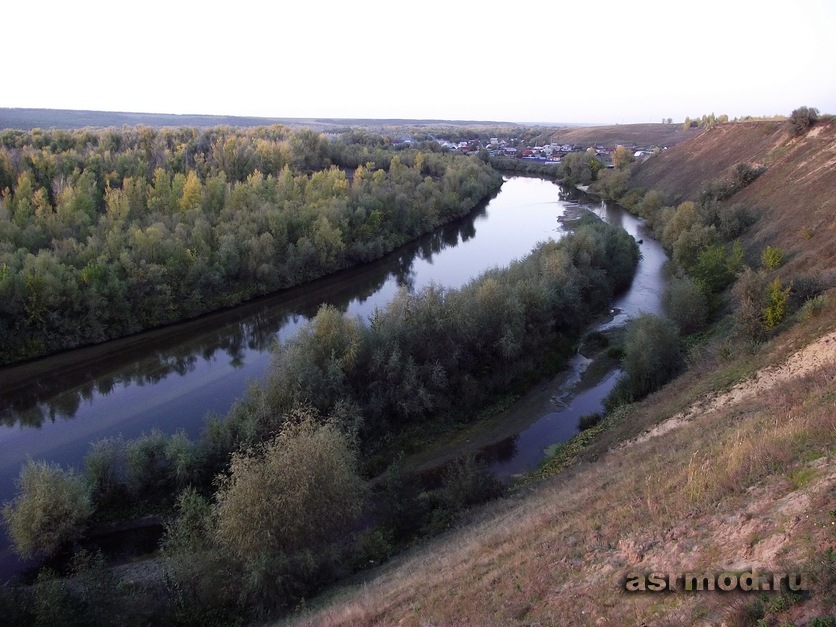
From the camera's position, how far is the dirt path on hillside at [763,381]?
42.0 feet

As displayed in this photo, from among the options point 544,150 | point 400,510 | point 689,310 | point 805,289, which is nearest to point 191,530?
point 400,510

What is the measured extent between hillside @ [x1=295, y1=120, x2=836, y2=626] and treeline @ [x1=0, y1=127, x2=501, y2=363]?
21260 millimetres

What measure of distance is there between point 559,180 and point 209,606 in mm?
78087

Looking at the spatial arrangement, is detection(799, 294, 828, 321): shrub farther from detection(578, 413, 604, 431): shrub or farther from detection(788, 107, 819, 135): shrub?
detection(788, 107, 819, 135): shrub

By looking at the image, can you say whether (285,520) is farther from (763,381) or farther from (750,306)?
(750,306)

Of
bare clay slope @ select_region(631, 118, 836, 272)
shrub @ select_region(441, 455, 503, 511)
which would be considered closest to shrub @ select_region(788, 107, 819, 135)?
bare clay slope @ select_region(631, 118, 836, 272)

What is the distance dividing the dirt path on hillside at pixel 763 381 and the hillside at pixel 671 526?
5cm

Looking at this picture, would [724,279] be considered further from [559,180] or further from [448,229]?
[559,180]

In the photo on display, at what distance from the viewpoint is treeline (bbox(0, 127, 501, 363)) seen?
2472cm

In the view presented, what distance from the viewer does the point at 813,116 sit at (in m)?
41.1

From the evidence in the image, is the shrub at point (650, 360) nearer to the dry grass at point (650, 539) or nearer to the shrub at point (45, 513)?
the dry grass at point (650, 539)

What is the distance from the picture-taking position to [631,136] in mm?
117312

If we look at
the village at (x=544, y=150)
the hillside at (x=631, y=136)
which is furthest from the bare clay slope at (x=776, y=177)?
the hillside at (x=631, y=136)

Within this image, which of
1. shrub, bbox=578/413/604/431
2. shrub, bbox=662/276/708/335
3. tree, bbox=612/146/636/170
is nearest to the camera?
shrub, bbox=578/413/604/431
